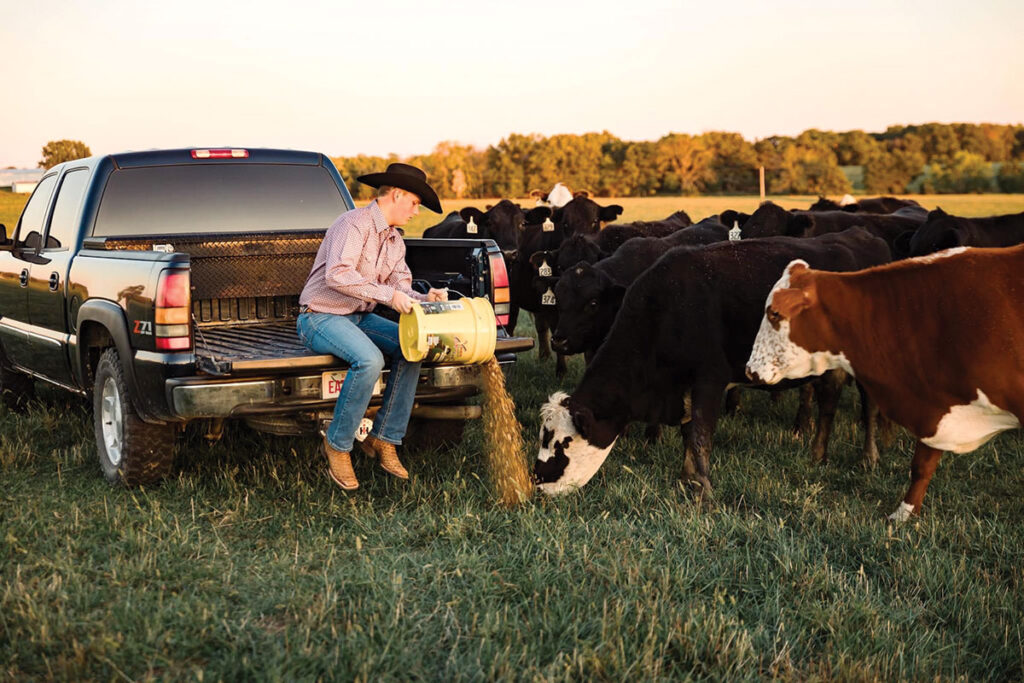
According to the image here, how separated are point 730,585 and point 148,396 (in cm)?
311

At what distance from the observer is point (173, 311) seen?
16.6ft

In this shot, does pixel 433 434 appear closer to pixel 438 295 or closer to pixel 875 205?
pixel 438 295

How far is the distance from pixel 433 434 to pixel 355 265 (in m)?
1.71

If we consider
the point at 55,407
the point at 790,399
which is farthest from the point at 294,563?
the point at 790,399

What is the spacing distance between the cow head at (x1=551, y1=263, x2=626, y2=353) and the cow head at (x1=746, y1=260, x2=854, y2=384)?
2.36 metres

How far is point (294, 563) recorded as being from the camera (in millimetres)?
4566

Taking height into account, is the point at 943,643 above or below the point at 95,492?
below

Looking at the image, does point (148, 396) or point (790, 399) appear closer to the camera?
point (148, 396)

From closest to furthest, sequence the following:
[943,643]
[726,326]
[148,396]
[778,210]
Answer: [943,643] < [148,396] < [726,326] < [778,210]

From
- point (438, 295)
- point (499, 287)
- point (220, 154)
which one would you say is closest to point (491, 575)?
point (438, 295)

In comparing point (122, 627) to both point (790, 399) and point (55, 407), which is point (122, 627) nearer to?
point (55, 407)

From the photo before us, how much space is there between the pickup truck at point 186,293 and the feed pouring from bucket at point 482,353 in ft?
0.81

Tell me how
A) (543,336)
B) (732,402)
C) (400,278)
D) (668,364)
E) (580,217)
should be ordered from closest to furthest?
(400,278) < (668,364) < (732,402) < (543,336) < (580,217)

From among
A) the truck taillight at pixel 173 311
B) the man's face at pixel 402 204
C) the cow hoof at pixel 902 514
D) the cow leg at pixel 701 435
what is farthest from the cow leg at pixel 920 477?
the truck taillight at pixel 173 311
